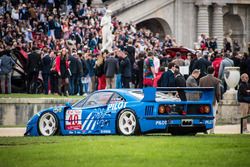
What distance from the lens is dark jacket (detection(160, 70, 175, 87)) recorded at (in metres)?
34.9

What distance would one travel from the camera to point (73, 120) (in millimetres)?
28578

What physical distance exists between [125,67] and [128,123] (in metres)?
14.5

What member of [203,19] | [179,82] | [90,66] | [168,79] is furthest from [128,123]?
[203,19]

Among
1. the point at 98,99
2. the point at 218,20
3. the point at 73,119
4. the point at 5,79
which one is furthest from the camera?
the point at 218,20

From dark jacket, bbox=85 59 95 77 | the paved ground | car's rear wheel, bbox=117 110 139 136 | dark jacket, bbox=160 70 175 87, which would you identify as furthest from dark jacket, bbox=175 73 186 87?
dark jacket, bbox=85 59 95 77

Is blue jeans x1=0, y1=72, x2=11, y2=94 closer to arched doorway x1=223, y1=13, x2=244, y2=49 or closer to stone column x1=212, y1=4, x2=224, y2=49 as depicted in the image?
stone column x1=212, y1=4, x2=224, y2=49

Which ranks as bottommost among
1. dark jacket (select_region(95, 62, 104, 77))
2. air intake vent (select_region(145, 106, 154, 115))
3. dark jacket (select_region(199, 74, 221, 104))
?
air intake vent (select_region(145, 106, 154, 115))

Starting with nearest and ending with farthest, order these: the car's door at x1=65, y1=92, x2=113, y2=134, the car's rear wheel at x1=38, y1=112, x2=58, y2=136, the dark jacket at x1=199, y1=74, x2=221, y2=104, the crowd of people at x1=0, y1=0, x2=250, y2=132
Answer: the car's door at x1=65, y1=92, x2=113, y2=134, the car's rear wheel at x1=38, y1=112, x2=58, y2=136, the dark jacket at x1=199, y1=74, x2=221, y2=104, the crowd of people at x1=0, y1=0, x2=250, y2=132

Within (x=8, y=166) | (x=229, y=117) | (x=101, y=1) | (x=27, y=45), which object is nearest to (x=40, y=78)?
(x=27, y=45)

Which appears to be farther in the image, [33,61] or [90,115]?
[33,61]

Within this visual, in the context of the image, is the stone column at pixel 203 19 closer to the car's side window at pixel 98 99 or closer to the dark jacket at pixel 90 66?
the dark jacket at pixel 90 66

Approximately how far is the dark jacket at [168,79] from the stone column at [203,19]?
2751 centimetres

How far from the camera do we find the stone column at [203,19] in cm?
6319

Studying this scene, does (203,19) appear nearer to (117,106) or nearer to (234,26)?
(234,26)
